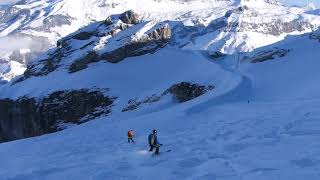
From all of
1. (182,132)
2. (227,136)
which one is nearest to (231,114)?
(182,132)

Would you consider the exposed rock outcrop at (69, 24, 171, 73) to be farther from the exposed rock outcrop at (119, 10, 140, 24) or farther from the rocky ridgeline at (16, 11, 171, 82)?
the exposed rock outcrop at (119, 10, 140, 24)

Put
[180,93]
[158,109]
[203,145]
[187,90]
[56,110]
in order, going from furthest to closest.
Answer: [56,110] → [187,90] → [180,93] → [158,109] → [203,145]

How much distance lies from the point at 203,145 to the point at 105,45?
67018 mm

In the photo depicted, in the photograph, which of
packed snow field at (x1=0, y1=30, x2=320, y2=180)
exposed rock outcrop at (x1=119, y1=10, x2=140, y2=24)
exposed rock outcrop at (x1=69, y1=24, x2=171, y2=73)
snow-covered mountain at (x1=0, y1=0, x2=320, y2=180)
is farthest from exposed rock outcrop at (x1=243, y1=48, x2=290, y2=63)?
exposed rock outcrop at (x1=119, y1=10, x2=140, y2=24)

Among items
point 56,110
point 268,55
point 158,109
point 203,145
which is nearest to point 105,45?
point 56,110

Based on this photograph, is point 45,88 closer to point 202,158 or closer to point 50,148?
point 50,148

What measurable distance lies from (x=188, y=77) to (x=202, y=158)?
1944 inches

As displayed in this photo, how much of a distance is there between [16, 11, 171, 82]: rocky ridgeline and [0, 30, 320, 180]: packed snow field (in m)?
36.3

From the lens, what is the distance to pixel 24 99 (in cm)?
9025

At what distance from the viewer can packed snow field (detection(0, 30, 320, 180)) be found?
27.7m

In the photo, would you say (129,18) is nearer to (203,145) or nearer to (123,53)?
(123,53)

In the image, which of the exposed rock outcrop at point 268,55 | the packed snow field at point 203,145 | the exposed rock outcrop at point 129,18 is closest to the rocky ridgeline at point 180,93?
the exposed rock outcrop at point 268,55

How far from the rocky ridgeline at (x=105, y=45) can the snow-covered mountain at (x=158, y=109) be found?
207 millimetres

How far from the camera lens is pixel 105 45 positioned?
325 ft
